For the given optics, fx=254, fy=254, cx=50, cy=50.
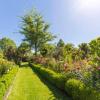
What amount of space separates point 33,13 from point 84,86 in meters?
40.3

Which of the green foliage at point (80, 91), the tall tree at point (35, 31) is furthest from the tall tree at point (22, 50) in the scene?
the green foliage at point (80, 91)

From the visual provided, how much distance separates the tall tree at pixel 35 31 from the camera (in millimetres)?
47031

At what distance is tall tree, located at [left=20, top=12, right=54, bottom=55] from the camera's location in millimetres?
47031

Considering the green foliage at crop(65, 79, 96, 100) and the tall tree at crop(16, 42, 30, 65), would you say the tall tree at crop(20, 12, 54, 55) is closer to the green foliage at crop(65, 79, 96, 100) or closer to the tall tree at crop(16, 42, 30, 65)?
the tall tree at crop(16, 42, 30, 65)

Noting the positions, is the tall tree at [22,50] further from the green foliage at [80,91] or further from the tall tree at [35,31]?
the green foliage at [80,91]

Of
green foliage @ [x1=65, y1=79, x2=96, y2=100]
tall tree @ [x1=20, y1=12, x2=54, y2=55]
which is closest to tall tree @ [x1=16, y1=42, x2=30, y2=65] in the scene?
tall tree @ [x1=20, y1=12, x2=54, y2=55]

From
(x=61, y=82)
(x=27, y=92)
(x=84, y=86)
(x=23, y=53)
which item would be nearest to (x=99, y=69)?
(x=84, y=86)

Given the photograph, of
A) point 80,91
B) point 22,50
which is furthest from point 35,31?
point 80,91

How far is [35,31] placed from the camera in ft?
155

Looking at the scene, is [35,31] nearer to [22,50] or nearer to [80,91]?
[22,50]

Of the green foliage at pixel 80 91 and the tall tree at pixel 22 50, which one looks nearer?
the green foliage at pixel 80 91

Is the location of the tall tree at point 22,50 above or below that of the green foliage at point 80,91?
above

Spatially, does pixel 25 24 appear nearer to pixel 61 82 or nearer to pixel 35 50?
pixel 35 50

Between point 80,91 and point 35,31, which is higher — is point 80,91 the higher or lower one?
the lower one
